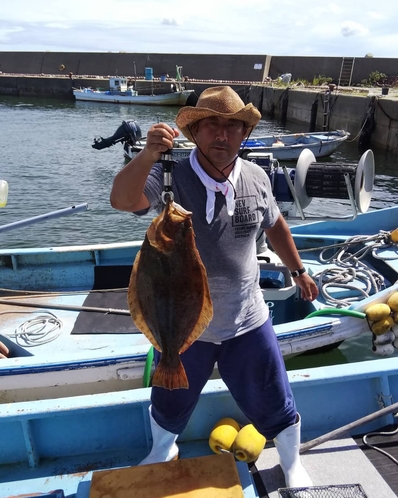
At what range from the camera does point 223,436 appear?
3.11m

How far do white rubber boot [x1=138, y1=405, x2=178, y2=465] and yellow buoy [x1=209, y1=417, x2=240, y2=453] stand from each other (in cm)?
35

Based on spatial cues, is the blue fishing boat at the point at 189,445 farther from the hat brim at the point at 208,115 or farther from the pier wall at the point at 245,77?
the pier wall at the point at 245,77

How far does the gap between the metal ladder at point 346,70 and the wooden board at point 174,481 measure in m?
46.4

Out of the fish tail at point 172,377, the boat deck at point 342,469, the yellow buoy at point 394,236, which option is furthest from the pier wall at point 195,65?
the fish tail at point 172,377

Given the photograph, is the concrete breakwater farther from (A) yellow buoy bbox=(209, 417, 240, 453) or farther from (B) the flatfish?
(B) the flatfish

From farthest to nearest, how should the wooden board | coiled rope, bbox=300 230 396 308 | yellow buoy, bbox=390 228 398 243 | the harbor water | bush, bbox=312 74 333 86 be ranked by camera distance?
bush, bbox=312 74 333 86
the harbor water
yellow buoy, bbox=390 228 398 243
coiled rope, bbox=300 230 396 308
the wooden board

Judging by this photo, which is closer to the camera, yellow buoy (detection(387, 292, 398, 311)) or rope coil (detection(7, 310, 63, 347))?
yellow buoy (detection(387, 292, 398, 311))

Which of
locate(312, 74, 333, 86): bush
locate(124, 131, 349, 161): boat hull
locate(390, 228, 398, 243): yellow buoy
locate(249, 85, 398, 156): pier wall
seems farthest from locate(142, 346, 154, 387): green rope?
locate(312, 74, 333, 86): bush

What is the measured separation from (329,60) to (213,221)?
49.3m

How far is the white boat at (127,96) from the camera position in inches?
1763

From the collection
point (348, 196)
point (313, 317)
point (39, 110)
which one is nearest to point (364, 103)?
point (348, 196)

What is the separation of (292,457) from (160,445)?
876 mm

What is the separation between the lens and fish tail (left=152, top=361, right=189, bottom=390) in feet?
7.61

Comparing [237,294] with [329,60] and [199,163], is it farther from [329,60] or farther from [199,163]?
[329,60]
